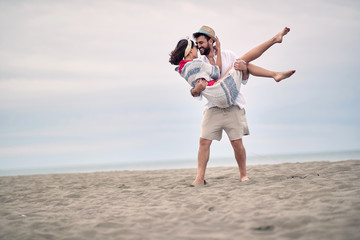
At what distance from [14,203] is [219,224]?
2.89 m

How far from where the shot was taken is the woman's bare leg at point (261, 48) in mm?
3756

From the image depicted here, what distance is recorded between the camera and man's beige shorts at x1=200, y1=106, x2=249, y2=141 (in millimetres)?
4070

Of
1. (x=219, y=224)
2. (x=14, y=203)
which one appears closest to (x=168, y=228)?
(x=219, y=224)

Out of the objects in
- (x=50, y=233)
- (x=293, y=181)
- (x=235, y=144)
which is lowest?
(x=50, y=233)

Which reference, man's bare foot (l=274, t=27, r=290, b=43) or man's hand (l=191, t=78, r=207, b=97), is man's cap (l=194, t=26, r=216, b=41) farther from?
man's bare foot (l=274, t=27, r=290, b=43)

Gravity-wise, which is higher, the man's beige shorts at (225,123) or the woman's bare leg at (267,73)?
the woman's bare leg at (267,73)

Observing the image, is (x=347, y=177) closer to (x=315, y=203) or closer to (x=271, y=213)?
Result: (x=315, y=203)

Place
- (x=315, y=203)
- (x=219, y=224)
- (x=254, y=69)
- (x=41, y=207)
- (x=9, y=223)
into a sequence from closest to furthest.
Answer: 1. (x=219, y=224)
2. (x=315, y=203)
3. (x=9, y=223)
4. (x=41, y=207)
5. (x=254, y=69)

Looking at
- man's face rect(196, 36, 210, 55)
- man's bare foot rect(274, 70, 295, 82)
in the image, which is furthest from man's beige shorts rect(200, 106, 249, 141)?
man's face rect(196, 36, 210, 55)

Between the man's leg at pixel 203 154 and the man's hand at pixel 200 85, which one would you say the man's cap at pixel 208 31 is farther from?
the man's leg at pixel 203 154

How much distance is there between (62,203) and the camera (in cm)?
384

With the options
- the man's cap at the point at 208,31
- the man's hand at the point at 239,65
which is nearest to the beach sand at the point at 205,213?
the man's hand at the point at 239,65

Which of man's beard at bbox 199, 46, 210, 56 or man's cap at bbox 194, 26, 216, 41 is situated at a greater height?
man's cap at bbox 194, 26, 216, 41

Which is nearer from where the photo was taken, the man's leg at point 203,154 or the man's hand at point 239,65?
the man's hand at point 239,65
